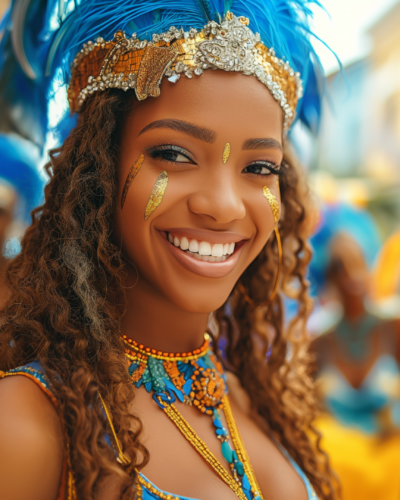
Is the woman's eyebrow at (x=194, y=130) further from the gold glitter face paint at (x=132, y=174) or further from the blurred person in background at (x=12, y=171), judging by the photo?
the blurred person in background at (x=12, y=171)

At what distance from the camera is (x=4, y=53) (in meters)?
1.64

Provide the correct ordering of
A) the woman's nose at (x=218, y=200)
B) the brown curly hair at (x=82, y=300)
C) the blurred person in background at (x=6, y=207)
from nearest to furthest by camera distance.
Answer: the brown curly hair at (x=82, y=300), the woman's nose at (x=218, y=200), the blurred person in background at (x=6, y=207)

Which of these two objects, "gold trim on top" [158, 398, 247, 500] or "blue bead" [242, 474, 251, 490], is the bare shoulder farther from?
"blue bead" [242, 474, 251, 490]

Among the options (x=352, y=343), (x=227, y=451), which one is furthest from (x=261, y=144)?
(x=352, y=343)

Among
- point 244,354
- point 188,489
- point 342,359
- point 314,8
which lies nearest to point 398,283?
point 342,359

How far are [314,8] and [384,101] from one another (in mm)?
5234

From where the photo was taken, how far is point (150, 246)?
46.9 inches

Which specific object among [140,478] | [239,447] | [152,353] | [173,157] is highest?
[173,157]

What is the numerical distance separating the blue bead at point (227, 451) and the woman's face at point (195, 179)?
0.37 metres

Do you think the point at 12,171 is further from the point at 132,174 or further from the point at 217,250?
the point at 217,250

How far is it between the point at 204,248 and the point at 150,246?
13cm

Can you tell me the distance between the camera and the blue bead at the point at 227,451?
1268mm

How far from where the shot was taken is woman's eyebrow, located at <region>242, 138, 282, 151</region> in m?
1.19

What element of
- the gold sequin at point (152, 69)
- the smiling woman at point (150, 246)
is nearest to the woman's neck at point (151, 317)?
the smiling woman at point (150, 246)
